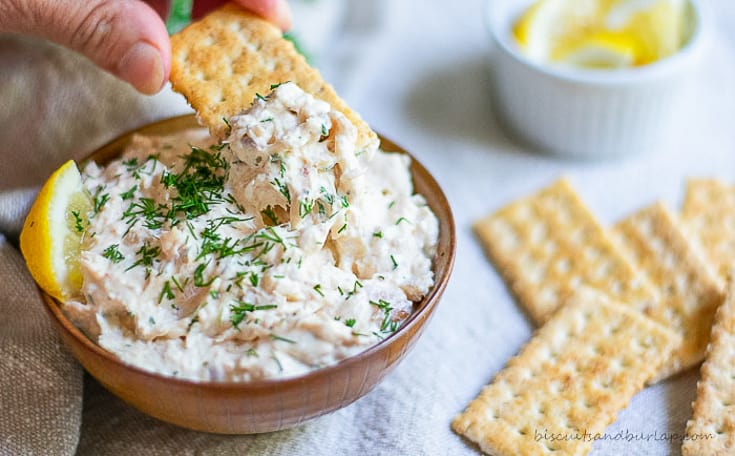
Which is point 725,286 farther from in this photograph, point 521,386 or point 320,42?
point 320,42

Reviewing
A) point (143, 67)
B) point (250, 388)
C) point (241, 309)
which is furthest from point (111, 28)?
point (250, 388)

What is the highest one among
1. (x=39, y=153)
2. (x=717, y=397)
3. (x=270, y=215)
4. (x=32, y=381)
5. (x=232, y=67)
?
(x=232, y=67)

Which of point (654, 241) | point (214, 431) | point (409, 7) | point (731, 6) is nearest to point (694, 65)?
point (654, 241)

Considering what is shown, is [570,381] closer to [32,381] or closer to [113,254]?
[113,254]

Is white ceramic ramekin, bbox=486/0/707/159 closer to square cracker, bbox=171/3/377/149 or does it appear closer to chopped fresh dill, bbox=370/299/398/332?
square cracker, bbox=171/3/377/149

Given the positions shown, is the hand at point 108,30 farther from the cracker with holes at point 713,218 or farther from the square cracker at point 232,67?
the cracker with holes at point 713,218

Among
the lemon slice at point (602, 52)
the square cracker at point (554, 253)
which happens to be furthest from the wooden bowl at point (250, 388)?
the lemon slice at point (602, 52)
